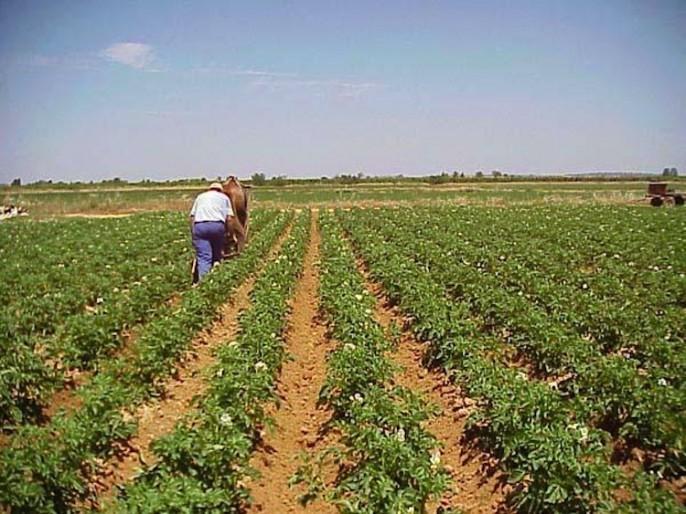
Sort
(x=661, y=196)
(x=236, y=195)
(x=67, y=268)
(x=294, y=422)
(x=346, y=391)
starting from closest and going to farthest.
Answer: (x=346, y=391) < (x=294, y=422) < (x=67, y=268) < (x=236, y=195) < (x=661, y=196)

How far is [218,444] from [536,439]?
7.17ft

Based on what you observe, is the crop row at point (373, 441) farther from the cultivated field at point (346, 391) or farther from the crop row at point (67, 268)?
the crop row at point (67, 268)

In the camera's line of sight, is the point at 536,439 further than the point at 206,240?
No

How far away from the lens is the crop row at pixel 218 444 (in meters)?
3.63

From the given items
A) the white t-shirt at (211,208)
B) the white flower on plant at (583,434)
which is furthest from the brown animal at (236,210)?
the white flower on plant at (583,434)

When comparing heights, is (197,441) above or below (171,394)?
above

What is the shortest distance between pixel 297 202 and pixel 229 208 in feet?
117

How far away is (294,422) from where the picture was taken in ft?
20.6

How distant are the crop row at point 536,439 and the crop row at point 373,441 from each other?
54cm

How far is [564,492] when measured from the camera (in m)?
3.78

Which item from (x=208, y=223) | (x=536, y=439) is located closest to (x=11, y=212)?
(x=208, y=223)

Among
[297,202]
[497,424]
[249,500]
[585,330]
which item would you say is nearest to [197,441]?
[249,500]

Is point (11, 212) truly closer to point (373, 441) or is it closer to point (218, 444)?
point (218, 444)

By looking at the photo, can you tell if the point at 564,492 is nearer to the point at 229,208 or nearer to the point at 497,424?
the point at 497,424
